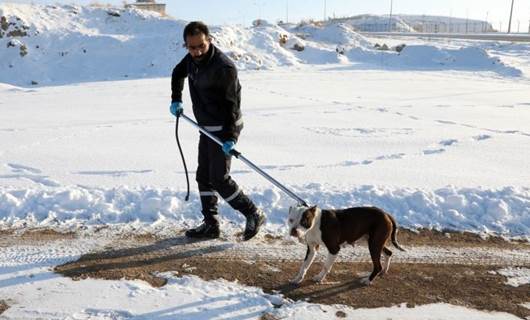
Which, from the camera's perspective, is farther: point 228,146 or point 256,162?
point 256,162

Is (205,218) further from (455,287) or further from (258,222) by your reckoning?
(455,287)

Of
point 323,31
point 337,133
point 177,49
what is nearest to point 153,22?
point 177,49

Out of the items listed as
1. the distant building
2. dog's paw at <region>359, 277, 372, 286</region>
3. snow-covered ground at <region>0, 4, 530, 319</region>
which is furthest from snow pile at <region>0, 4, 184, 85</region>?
dog's paw at <region>359, 277, 372, 286</region>

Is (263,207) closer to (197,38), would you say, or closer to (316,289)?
(316,289)

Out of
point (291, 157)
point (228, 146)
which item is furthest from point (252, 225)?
point (291, 157)

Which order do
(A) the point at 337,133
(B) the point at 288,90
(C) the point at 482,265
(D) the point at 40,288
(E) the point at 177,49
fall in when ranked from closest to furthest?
(D) the point at 40,288 < (C) the point at 482,265 < (A) the point at 337,133 < (B) the point at 288,90 < (E) the point at 177,49

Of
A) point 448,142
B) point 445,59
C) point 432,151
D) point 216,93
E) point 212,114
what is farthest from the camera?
point 445,59

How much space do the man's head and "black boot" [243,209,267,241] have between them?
162cm

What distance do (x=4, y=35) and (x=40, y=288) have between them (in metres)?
23.0

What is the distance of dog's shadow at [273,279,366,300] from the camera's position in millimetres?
3799

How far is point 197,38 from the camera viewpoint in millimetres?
4215

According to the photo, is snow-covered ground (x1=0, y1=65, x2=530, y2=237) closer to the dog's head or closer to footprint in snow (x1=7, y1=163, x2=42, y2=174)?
footprint in snow (x1=7, y1=163, x2=42, y2=174)

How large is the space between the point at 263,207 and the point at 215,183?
3.02 feet

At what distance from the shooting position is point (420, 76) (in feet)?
72.1
